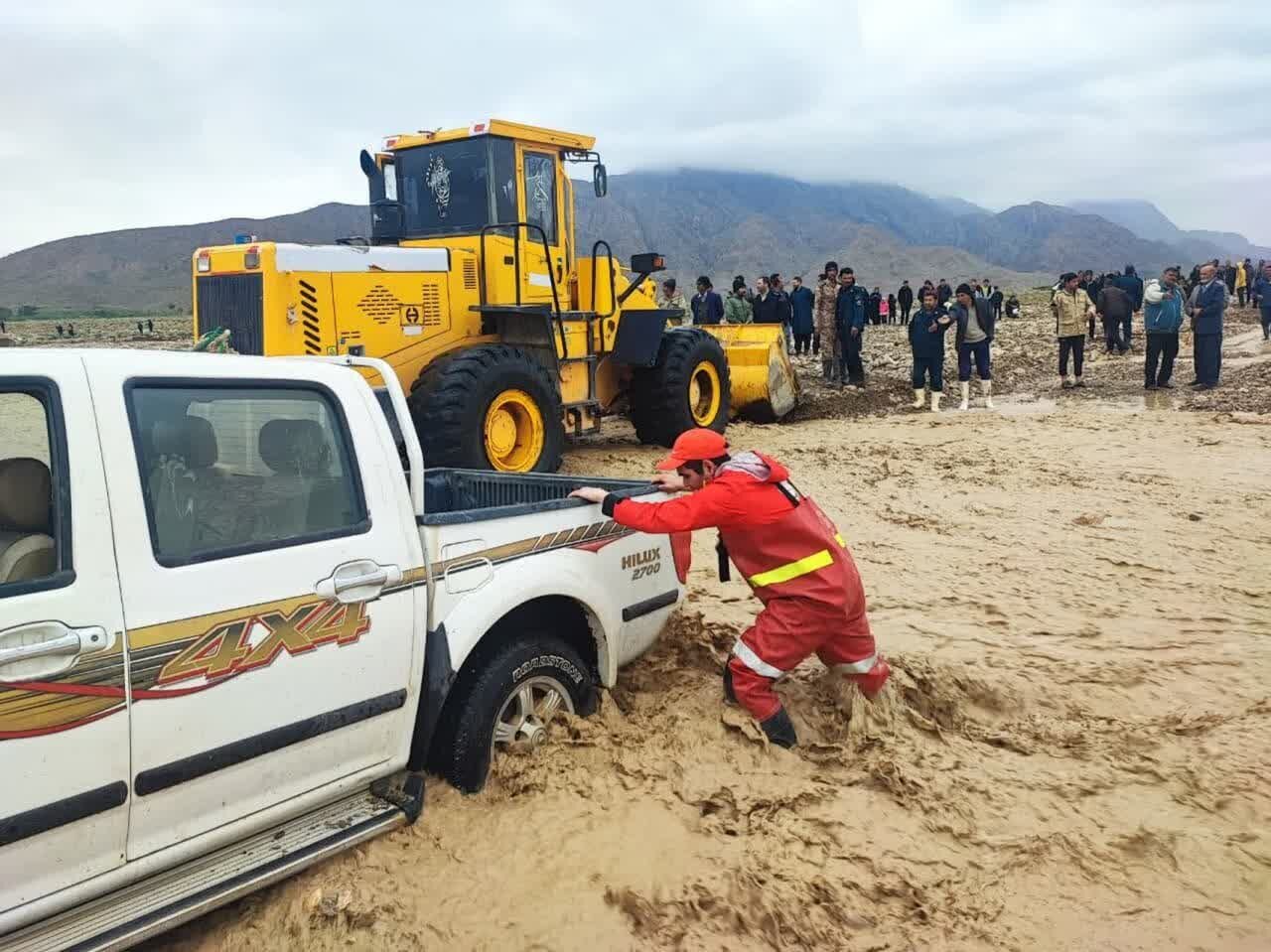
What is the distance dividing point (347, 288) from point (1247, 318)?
28.2 meters

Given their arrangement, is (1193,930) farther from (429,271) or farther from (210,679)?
(429,271)

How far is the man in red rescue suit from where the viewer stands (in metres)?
4.23

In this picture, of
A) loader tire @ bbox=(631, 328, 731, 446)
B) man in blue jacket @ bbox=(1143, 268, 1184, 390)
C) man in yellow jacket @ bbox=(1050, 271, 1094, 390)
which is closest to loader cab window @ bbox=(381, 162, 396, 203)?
loader tire @ bbox=(631, 328, 731, 446)

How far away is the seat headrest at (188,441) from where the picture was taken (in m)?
2.80

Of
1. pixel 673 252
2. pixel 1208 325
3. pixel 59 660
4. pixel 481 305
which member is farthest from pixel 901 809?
pixel 673 252

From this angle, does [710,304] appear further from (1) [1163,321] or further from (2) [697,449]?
(2) [697,449]

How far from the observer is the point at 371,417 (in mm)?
3334

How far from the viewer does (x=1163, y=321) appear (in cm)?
1512

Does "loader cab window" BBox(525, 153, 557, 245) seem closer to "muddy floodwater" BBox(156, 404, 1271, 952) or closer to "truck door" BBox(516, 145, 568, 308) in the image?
"truck door" BBox(516, 145, 568, 308)

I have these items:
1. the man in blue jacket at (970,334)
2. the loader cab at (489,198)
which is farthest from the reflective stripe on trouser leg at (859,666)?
the man in blue jacket at (970,334)

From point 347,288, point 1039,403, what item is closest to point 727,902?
point 347,288

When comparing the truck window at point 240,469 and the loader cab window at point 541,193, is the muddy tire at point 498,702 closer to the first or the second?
the truck window at point 240,469

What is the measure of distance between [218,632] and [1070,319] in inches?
612

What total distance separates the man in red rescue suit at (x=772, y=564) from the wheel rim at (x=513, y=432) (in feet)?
14.1
